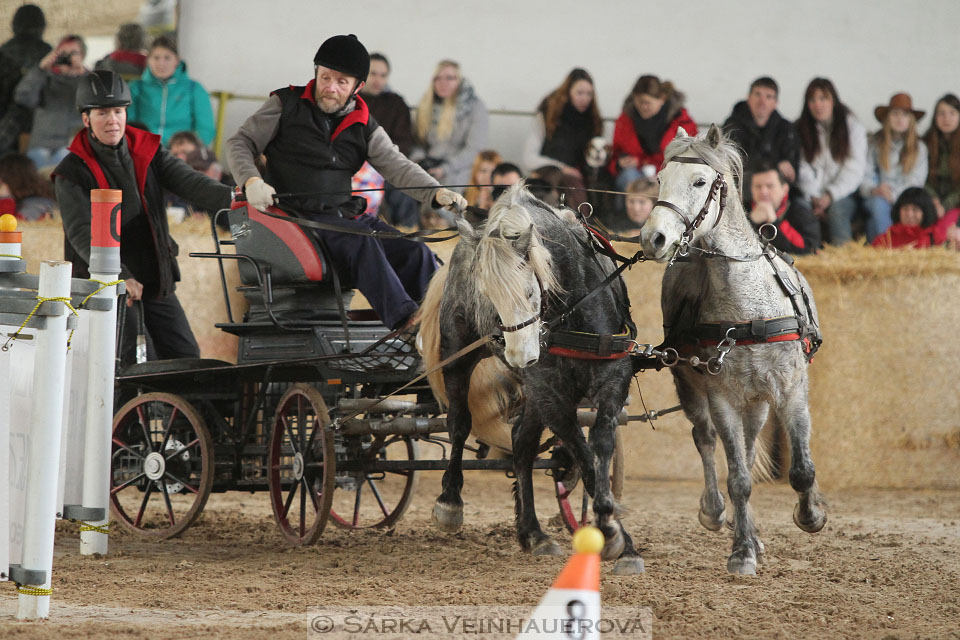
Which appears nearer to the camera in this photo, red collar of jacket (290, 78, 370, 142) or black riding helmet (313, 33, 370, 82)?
black riding helmet (313, 33, 370, 82)

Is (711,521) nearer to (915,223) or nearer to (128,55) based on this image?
(915,223)

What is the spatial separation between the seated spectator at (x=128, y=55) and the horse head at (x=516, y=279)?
227 inches

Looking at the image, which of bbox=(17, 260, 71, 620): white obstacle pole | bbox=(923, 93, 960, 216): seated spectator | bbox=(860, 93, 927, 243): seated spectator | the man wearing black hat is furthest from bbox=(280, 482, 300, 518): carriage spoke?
bbox=(923, 93, 960, 216): seated spectator

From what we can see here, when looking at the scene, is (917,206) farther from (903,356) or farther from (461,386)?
(461,386)

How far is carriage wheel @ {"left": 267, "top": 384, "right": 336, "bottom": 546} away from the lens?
4793mm

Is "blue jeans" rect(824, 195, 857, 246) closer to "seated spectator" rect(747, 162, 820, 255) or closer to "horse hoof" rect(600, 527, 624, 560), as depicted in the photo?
"seated spectator" rect(747, 162, 820, 255)

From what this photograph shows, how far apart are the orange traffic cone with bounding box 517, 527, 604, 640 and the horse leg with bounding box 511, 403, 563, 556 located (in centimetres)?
233

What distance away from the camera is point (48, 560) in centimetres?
345

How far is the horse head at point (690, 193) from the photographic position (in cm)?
395

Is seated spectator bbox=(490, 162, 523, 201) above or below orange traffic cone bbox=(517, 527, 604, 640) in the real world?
above

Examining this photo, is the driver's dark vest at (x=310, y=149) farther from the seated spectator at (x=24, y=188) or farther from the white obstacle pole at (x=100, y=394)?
the seated spectator at (x=24, y=188)

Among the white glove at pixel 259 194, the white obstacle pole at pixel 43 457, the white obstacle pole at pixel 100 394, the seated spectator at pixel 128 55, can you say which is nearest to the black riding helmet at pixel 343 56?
the white glove at pixel 259 194

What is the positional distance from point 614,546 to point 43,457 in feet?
6.63

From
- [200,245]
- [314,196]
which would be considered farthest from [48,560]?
[200,245]
